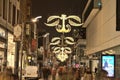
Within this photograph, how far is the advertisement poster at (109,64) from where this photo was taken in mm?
27281

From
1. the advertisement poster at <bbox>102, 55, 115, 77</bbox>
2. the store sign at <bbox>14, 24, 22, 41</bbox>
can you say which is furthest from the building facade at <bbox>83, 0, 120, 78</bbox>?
the store sign at <bbox>14, 24, 22, 41</bbox>

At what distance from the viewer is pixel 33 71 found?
19266 millimetres

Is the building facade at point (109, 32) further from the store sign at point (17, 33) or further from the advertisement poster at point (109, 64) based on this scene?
the store sign at point (17, 33)

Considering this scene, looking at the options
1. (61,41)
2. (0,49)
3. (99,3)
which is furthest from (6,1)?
(61,41)

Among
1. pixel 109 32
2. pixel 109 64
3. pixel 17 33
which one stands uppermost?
pixel 109 32

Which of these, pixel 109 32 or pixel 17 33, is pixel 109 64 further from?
pixel 17 33

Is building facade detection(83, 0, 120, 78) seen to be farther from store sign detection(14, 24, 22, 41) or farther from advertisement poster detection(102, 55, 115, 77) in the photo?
store sign detection(14, 24, 22, 41)

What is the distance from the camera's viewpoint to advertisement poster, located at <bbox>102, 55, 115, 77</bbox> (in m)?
27.3

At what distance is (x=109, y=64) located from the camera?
27.6 metres

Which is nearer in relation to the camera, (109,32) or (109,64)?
(109,64)

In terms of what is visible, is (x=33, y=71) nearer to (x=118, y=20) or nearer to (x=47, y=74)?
(x=47, y=74)

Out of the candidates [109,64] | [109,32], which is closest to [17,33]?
[109,64]

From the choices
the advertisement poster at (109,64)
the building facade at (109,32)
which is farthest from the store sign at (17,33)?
the advertisement poster at (109,64)

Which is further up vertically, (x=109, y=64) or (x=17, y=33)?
(x=17, y=33)
